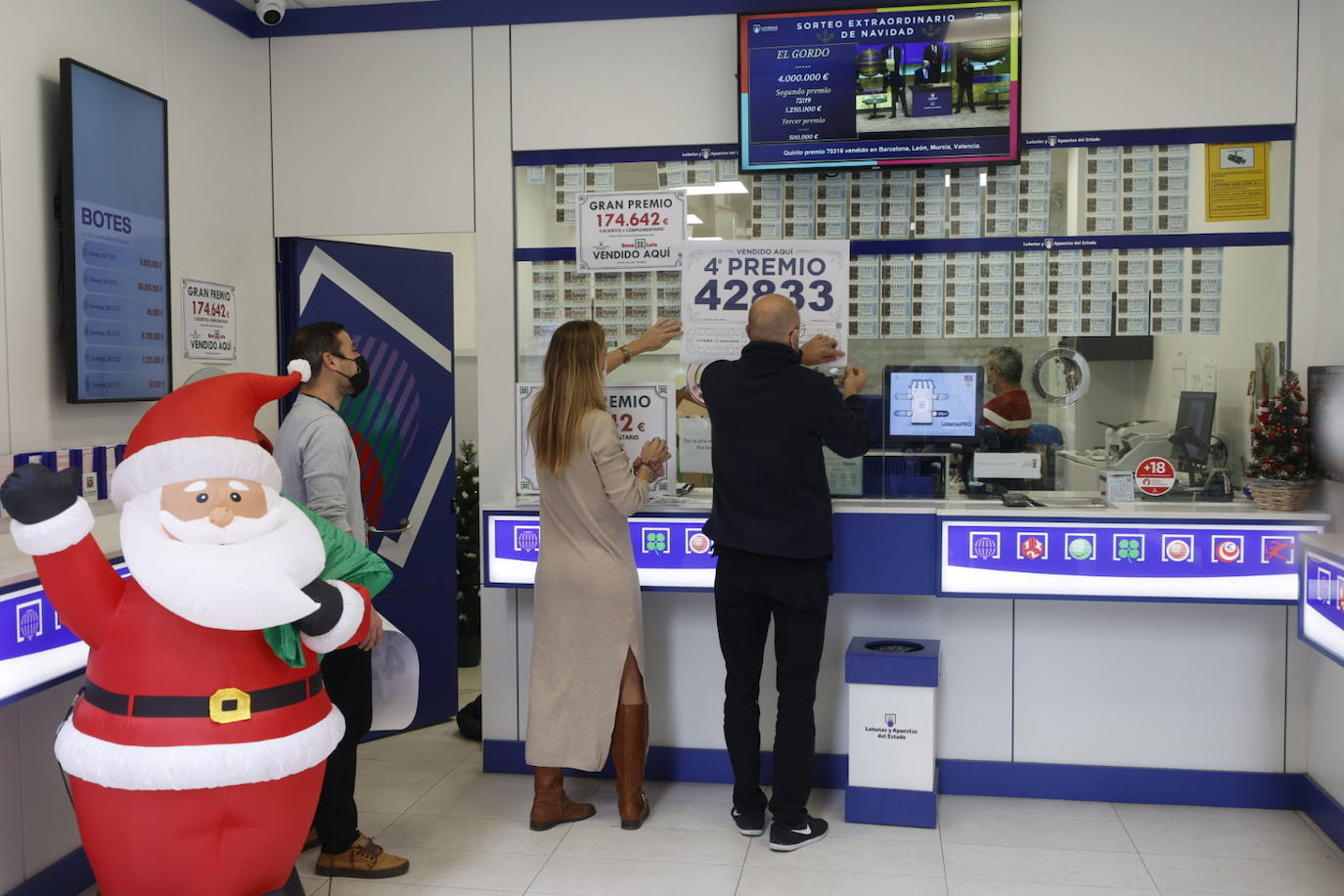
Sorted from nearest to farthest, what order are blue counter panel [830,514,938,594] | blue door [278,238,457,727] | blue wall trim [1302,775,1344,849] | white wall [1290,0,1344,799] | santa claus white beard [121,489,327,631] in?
Result: santa claus white beard [121,489,327,631], blue wall trim [1302,775,1344,849], white wall [1290,0,1344,799], blue counter panel [830,514,938,594], blue door [278,238,457,727]

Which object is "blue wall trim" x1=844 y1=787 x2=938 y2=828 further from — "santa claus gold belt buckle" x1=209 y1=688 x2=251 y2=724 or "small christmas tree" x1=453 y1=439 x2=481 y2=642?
"small christmas tree" x1=453 y1=439 x2=481 y2=642

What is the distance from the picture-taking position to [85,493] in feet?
12.1

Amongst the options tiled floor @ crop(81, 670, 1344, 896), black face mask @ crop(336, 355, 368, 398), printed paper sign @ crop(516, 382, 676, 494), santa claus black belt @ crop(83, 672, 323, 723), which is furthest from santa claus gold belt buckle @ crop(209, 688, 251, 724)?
printed paper sign @ crop(516, 382, 676, 494)

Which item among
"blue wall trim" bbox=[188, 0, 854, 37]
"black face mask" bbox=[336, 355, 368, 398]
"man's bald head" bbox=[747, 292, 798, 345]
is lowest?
"black face mask" bbox=[336, 355, 368, 398]

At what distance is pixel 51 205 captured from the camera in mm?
3572

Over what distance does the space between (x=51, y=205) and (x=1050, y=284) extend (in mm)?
3353

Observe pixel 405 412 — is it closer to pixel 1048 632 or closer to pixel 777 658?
pixel 777 658

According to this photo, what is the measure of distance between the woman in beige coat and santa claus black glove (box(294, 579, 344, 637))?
3.79ft

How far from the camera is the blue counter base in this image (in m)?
4.12

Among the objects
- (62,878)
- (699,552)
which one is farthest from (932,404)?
(62,878)

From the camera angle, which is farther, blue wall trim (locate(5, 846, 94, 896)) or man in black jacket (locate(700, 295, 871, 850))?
man in black jacket (locate(700, 295, 871, 850))

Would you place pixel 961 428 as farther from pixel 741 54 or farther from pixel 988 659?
pixel 741 54

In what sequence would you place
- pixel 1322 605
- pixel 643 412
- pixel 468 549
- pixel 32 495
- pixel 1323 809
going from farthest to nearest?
pixel 468 549, pixel 643 412, pixel 1323 809, pixel 1322 605, pixel 32 495

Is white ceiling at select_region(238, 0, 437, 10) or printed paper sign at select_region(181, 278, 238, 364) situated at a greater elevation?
white ceiling at select_region(238, 0, 437, 10)
